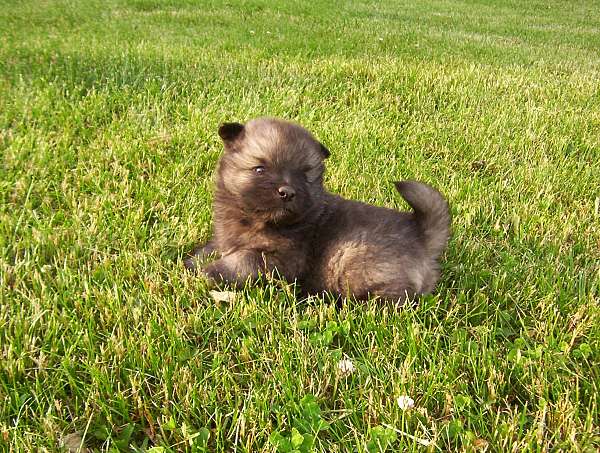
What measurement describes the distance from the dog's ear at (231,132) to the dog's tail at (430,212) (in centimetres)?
96

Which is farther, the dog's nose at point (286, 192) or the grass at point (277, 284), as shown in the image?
the dog's nose at point (286, 192)

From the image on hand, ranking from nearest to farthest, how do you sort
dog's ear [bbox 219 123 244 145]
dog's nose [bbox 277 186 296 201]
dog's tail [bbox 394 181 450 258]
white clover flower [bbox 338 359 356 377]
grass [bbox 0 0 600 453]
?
grass [bbox 0 0 600 453]
white clover flower [bbox 338 359 356 377]
dog's nose [bbox 277 186 296 201]
dog's tail [bbox 394 181 450 258]
dog's ear [bbox 219 123 244 145]

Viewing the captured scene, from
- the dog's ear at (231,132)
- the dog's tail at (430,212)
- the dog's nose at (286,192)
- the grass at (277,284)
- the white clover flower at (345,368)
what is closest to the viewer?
the grass at (277,284)

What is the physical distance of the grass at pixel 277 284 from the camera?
6.69 ft

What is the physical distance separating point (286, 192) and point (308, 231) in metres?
0.34

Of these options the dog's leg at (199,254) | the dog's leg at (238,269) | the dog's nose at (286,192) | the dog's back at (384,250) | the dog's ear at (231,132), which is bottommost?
the dog's leg at (199,254)

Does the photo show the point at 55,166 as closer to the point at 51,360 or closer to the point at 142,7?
the point at 51,360

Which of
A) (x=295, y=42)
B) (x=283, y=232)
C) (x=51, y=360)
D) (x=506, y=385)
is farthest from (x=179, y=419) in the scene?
(x=295, y=42)

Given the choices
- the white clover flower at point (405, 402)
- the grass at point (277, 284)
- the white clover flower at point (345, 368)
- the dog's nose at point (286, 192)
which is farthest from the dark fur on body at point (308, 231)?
the white clover flower at point (405, 402)

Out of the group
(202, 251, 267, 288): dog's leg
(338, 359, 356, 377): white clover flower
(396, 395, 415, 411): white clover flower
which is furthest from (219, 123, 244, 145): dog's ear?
(396, 395, 415, 411): white clover flower

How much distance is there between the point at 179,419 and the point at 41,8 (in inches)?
540

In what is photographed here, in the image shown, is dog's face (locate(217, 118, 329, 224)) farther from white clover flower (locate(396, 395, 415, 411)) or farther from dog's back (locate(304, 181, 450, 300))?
white clover flower (locate(396, 395, 415, 411))

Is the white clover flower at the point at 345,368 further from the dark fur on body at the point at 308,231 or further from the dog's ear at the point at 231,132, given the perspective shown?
the dog's ear at the point at 231,132

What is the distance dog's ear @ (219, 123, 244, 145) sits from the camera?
9.98 ft
